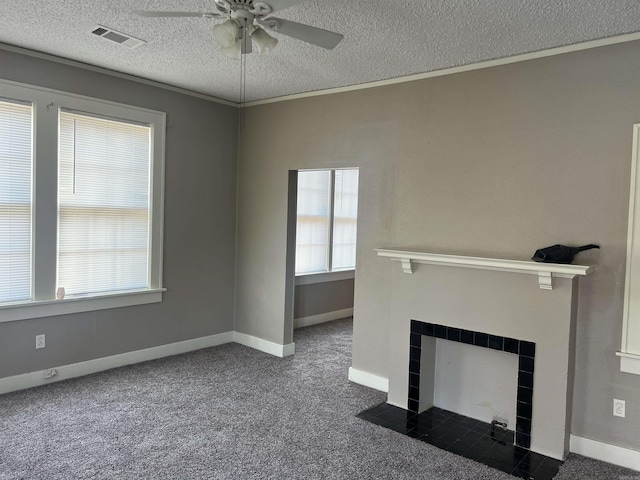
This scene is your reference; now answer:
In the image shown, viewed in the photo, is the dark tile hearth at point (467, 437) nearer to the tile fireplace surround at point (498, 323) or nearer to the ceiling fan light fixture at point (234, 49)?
the tile fireplace surround at point (498, 323)

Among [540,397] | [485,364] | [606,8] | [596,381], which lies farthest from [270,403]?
[606,8]

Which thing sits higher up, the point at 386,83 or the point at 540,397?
the point at 386,83

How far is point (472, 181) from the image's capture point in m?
3.48

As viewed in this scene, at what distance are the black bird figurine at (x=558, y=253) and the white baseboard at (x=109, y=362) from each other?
3.41 metres

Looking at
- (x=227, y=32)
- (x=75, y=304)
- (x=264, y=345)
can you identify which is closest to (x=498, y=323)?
(x=227, y=32)

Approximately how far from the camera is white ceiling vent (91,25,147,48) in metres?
3.08

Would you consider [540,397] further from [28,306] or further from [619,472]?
[28,306]

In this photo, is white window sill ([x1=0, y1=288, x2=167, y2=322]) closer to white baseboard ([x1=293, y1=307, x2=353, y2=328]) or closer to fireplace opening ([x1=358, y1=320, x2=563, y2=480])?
white baseboard ([x1=293, y1=307, x2=353, y2=328])

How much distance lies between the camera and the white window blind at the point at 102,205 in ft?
12.8

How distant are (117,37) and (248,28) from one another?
140 cm

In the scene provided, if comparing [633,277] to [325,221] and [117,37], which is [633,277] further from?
[325,221]

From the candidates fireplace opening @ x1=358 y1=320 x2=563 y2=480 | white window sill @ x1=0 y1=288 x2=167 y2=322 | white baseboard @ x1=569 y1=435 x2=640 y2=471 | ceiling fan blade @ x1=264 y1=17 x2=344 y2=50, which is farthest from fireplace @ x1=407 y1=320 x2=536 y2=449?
white window sill @ x1=0 y1=288 x2=167 y2=322

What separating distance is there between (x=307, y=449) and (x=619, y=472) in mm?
1859

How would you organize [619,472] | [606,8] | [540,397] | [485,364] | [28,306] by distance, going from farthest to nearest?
[28,306] < [485,364] < [540,397] < [619,472] < [606,8]
